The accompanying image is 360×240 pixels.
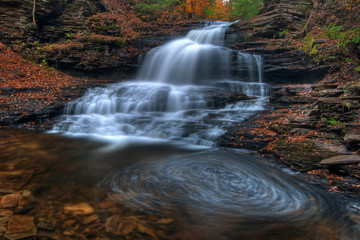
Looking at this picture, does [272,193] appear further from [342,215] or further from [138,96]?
[138,96]

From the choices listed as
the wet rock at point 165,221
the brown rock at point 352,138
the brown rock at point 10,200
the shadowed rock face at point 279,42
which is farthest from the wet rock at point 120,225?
the shadowed rock face at point 279,42

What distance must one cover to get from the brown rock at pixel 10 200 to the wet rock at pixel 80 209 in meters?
0.68

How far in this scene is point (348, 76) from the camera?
8617 millimetres

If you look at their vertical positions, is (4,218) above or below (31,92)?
below

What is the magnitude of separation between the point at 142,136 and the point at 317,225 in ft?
18.9

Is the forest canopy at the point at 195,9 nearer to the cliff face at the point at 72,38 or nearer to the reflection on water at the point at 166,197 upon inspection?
the cliff face at the point at 72,38

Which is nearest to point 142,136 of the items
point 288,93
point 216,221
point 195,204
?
point 195,204

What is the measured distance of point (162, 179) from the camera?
4.04 meters

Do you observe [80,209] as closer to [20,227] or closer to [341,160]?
[20,227]

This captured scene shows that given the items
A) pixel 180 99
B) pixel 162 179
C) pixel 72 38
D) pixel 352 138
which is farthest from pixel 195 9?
pixel 162 179

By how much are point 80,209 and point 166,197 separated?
4.13 feet

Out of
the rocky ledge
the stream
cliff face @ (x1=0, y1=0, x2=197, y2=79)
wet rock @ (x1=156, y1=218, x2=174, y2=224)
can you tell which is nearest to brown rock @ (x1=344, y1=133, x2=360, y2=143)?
the rocky ledge

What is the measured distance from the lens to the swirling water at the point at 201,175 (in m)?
2.78

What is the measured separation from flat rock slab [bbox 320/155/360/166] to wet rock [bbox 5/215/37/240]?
4.83 metres
